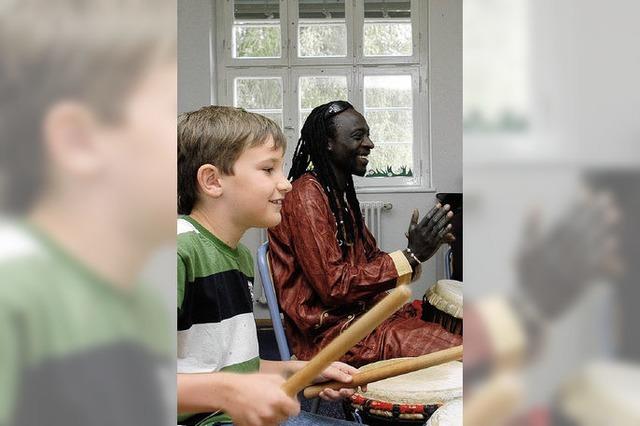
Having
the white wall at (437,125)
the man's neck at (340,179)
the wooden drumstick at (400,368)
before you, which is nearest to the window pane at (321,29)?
the white wall at (437,125)

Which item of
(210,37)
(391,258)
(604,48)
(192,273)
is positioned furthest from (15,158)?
(210,37)

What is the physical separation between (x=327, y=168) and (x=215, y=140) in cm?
92

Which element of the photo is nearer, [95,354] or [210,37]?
[95,354]

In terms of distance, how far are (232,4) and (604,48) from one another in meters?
3.93

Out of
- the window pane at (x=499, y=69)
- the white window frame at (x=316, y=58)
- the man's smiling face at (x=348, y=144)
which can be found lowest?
the window pane at (x=499, y=69)

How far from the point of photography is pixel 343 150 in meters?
1.72

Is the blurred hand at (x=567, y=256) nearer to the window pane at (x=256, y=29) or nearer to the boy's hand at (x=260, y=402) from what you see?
the boy's hand at (x=260, y=402)

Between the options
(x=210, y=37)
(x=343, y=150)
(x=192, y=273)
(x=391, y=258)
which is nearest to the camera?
(x=192, y=273)

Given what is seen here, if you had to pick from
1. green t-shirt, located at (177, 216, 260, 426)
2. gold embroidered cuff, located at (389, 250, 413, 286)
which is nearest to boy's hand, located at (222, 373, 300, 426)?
green t-shirt, located at (177, 216, 260, 426)

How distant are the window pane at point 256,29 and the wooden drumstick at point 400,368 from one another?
3378mm

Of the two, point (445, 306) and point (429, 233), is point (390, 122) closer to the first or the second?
point (445, 306)

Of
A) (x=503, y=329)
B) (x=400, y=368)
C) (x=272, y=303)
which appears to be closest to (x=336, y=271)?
(x=272, y=303)

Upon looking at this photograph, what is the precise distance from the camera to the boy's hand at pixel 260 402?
17.7 inches

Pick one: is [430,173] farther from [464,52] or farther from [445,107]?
[464,52]
